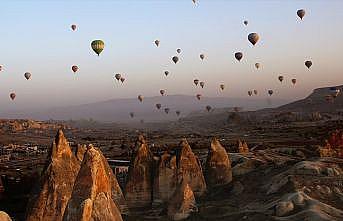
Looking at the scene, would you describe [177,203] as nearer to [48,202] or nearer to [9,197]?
[48,202]

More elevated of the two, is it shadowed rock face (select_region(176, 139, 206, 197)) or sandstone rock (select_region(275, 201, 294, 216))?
shadowed rock face (select_region(176, 139, 206, 197))

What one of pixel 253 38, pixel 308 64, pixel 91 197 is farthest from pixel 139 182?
pixel 308 64

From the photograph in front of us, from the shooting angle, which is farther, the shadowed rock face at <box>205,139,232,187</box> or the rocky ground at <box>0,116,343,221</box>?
the shadowed rock face at <box>205,139,232,187</box>

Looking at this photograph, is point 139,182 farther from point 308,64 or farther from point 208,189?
point 308,64

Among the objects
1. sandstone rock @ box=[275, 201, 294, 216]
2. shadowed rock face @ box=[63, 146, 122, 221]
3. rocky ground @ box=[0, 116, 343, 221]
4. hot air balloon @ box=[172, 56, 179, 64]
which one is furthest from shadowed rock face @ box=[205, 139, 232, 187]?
hot air balloon @ box=[172, 56, 179, 64]

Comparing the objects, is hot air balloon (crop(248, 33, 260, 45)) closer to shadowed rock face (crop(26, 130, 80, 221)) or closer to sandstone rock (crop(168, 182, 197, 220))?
sandstone rock (crop(168, 182, 197, 220))

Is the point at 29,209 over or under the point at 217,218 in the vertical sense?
over

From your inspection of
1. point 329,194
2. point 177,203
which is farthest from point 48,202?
point 329,194

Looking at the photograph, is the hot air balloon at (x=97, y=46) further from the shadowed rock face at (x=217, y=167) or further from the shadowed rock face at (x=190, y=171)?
the shadowed rock face at (x=190, y=171)
